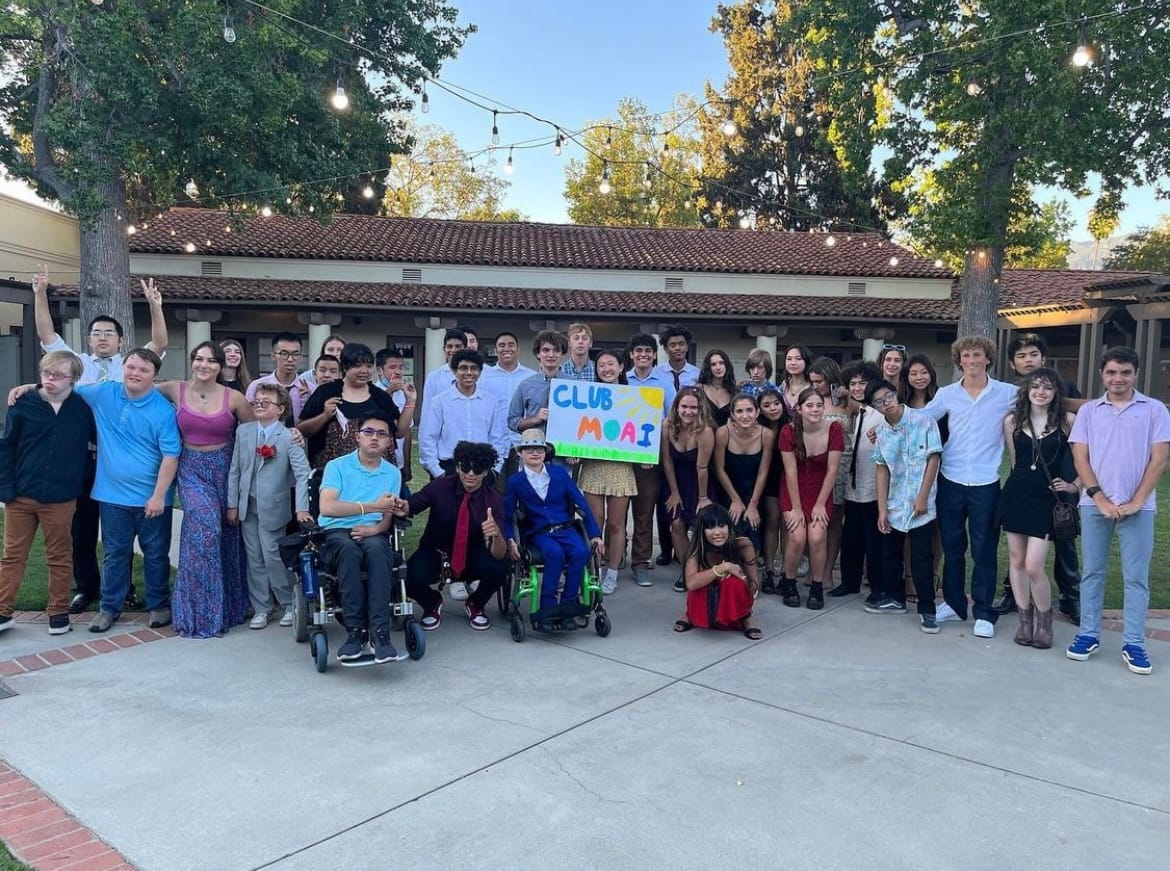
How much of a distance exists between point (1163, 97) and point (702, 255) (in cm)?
1131

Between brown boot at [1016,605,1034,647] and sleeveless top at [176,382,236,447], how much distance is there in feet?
17.5

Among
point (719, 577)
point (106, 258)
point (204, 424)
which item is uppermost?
point (106, 258)

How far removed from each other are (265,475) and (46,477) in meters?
1.26

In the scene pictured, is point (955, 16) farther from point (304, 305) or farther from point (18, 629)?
point (18, 629)

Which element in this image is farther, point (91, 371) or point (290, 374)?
point (290, 374)

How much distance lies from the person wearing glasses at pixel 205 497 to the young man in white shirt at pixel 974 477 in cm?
476

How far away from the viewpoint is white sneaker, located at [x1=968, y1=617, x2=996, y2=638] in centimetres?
526

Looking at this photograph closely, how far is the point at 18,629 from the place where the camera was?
5078 mm

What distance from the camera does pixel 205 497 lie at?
512 cm

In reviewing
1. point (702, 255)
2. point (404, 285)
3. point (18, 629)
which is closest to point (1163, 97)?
point (702, 255)

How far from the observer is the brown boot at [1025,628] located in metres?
5.10

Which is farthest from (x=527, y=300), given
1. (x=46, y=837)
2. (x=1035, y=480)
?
(x=46, y=837)

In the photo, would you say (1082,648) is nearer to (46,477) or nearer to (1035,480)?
(1035,480)

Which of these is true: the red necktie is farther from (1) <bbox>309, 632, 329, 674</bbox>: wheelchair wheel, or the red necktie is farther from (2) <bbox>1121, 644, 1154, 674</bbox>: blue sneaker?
(2) <bbox>1121, 644, 1154, 674</bbox>: blue sneaker
